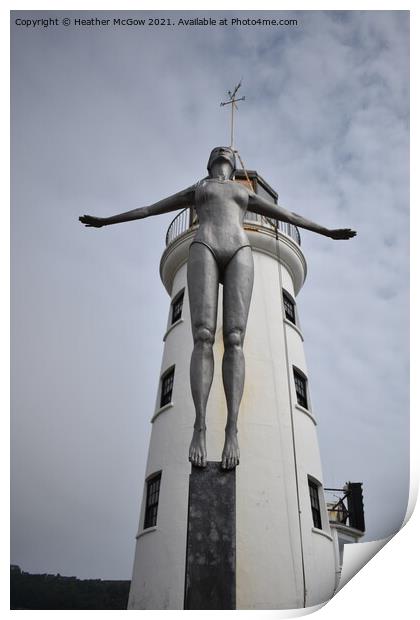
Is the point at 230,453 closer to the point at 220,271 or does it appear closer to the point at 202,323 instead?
the point at 202,323

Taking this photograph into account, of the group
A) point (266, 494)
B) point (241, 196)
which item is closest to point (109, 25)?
point (241, 196)

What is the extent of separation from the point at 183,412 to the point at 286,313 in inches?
155

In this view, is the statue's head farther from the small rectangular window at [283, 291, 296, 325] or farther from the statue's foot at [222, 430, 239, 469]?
the small rectangular window at [283, 291, 296, 325]

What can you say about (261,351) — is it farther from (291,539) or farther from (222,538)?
(222,538)

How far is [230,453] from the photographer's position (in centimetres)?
416

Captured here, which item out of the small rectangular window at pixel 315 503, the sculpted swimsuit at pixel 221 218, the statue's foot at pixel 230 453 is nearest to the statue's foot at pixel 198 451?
the statue's foot at pixel 230 453

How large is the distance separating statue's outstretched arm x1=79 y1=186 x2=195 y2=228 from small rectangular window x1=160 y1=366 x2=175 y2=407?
7.87 m

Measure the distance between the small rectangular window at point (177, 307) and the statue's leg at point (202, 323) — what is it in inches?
370

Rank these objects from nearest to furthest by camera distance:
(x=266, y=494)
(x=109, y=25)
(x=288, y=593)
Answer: (x=109, y=25), (x=288, y=593), (x=266, y=494)

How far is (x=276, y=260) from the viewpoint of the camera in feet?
46.9

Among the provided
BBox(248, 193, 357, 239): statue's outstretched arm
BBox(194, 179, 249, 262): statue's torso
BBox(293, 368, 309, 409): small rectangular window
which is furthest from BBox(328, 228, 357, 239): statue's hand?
BBox(293, 368, 309, 409): small rectangular window

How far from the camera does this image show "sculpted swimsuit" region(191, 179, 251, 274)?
15.4 feet

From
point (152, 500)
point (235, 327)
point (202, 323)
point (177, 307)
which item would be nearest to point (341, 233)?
point (235, 327)

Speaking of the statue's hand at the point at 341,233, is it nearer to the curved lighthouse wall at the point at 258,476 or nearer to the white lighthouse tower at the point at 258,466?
the white lighthouse tower at the point at 258,466
